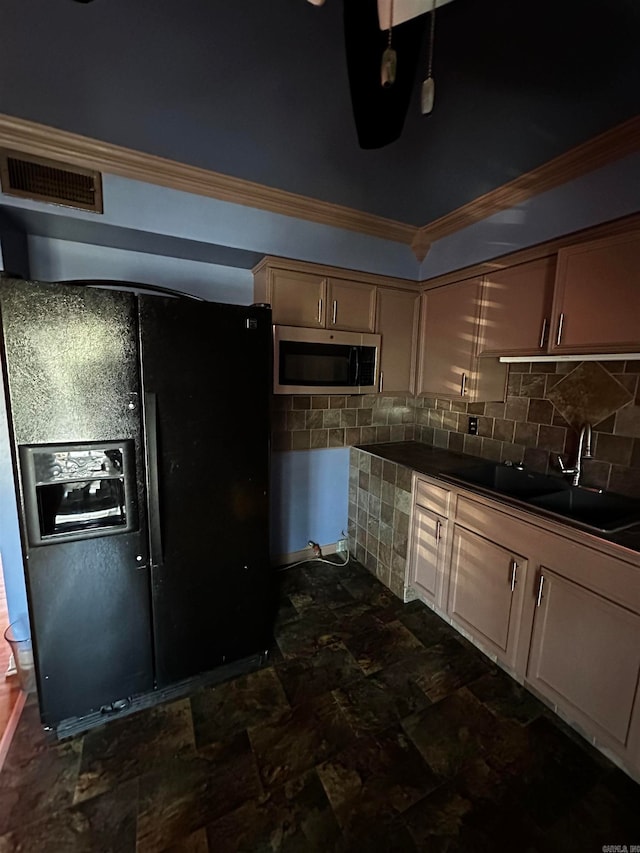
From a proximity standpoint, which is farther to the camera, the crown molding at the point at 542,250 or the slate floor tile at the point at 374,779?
the crown molding at the point at 542,250

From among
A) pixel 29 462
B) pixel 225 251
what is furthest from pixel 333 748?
pixel 225 251

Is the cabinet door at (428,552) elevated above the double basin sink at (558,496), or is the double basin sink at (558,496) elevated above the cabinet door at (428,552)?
the double basin sink at (558,496)

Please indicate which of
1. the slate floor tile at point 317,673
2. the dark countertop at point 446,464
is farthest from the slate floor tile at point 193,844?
the dark countertop at point 446,464

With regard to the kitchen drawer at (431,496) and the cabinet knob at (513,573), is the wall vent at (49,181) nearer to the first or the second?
the kitchen drawer at (431,496)

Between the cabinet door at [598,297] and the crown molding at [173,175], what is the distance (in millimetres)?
1202

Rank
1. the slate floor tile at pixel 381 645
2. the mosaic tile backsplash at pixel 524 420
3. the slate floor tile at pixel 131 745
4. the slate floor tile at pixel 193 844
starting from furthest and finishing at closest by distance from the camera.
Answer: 1. the slate floor tile at pixel 381 645
2. the mosaic tile backsplash at pixel 524 420
3. the slate floor tile at pixel 131 745
4. the slate floor tile at pixel 193 844

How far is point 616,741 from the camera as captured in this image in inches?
54.7

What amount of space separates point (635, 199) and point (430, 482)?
63.9 inches

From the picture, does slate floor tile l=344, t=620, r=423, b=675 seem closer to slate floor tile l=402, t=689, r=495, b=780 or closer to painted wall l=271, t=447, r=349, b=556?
slate floor tile l=402, t=689, r=495, b=780

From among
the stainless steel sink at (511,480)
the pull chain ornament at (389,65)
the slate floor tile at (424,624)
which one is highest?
the pull chain ornament at (389,65)

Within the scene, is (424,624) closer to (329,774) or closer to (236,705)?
(329,774)

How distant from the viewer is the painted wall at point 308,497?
9.13 feet

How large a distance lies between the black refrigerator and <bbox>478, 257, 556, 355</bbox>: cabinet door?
4.61 feet

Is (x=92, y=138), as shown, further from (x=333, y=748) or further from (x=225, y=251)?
(x=333, y=748)
